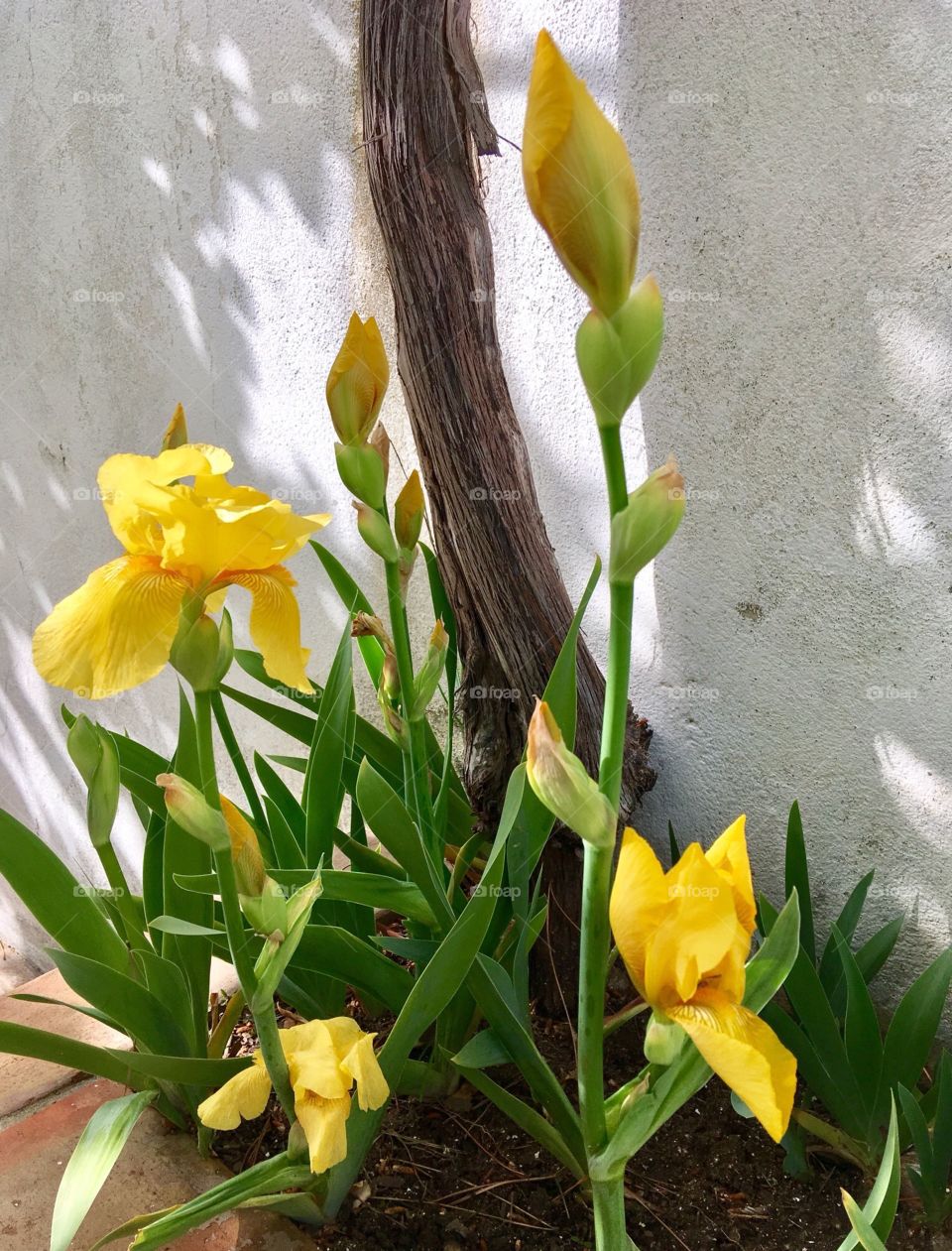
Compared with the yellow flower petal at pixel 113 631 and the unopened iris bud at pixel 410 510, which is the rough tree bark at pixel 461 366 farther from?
the yellow flower petal at pixel 113 631

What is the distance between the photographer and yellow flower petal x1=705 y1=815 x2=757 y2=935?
70cm

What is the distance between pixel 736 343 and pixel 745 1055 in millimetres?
884

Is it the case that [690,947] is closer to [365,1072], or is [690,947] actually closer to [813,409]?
[365,1072]

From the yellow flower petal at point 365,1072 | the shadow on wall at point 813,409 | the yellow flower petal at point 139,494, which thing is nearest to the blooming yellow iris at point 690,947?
the yellow flower petal at point 365,1072

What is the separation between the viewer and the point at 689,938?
0.64m

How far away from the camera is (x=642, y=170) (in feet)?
4.12

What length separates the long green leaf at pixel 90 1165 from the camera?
85 cm

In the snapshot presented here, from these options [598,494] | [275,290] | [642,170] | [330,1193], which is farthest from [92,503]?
[330,1193]

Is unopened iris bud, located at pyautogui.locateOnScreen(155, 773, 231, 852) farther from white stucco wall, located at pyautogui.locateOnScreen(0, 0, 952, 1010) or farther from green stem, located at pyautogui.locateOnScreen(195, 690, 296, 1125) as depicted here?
white stucco wall, located at pyautogui.locateOnScreen(0, 0, 952, 1010)

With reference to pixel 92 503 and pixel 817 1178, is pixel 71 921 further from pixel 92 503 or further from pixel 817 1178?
pixel 92 503

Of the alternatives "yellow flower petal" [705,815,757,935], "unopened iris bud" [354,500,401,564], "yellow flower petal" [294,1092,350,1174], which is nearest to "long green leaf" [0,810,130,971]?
"yellow flower petal" [294,1092,350,1174]

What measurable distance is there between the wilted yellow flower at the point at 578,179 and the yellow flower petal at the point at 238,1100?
2.27 feet

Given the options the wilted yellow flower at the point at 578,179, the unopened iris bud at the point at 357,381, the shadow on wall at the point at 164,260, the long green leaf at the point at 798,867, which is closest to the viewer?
the wilted yellow flower at the point at 578,179

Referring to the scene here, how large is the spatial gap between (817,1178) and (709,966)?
2.10 ft
